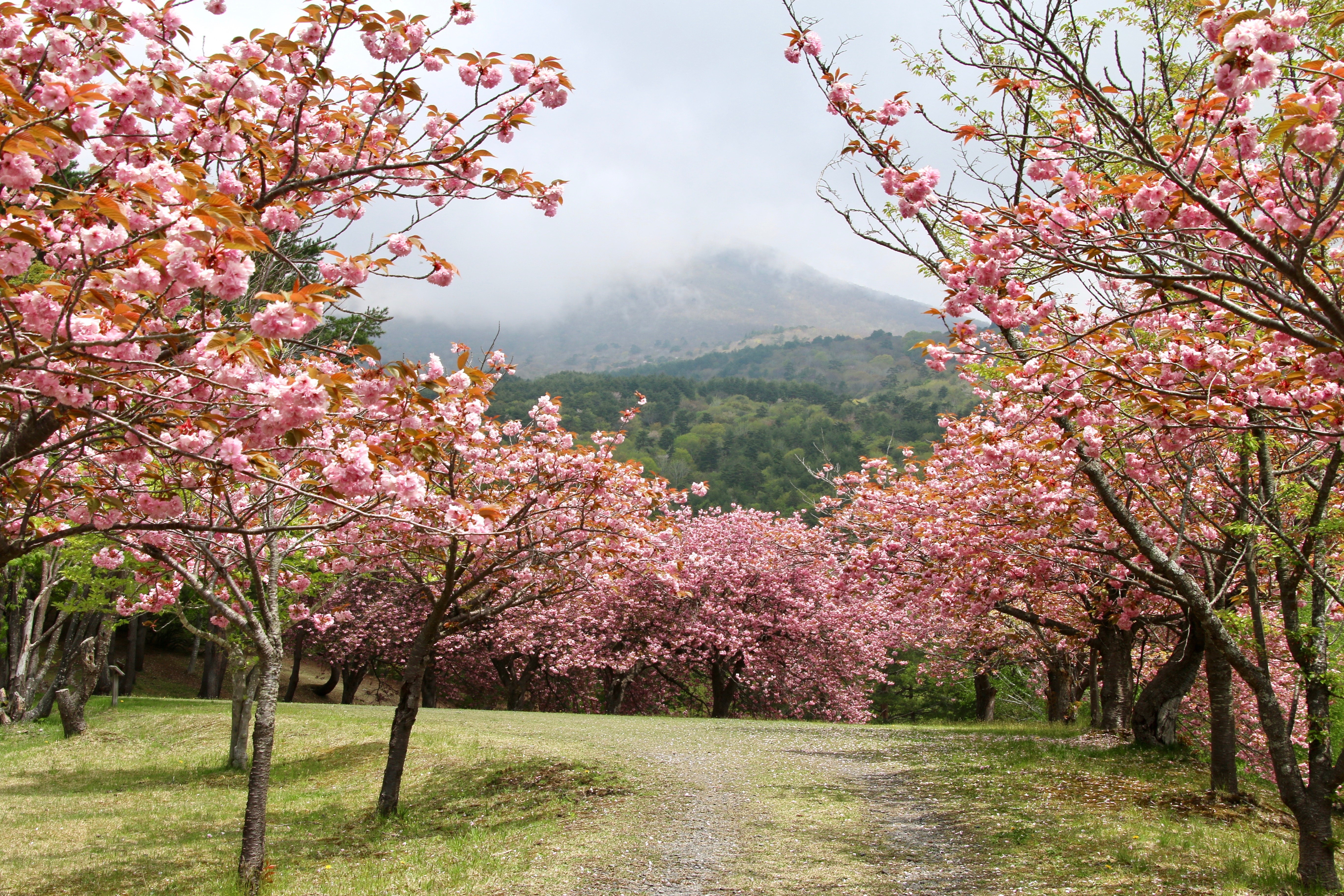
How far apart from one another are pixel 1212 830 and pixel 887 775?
445 centimetres

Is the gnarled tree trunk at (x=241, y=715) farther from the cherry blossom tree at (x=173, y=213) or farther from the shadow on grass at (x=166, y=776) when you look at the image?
the cherry blossom tree at (x=173, y=213)

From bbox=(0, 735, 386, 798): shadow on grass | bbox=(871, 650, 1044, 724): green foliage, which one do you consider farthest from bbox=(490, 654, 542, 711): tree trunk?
bbox=(871, 650, 1044, 724): green foliage

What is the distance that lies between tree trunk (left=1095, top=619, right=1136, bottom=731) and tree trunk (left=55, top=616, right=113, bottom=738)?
1981 centimetres

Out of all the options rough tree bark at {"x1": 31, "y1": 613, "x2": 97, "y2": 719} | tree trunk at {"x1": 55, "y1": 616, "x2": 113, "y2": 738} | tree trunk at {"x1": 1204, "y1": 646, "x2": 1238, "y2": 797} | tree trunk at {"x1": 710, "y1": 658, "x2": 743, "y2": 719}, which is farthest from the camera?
tree trunk at {"x1": 710, "y1": 658, "x2": 743, "y2": 719}

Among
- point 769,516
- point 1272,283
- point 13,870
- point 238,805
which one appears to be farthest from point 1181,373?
point 769,516

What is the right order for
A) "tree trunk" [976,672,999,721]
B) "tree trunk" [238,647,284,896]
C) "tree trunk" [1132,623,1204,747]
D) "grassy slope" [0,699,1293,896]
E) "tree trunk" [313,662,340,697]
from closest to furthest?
"grassy slope" [0,699,1293,896], "tree trunk" [238,647,284,896], "tree trunk" [1132,623,1204,747], "tree trunk" [976,672,999,721], "tree trunk" [313,662,340,697]

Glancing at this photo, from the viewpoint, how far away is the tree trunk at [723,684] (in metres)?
24.2

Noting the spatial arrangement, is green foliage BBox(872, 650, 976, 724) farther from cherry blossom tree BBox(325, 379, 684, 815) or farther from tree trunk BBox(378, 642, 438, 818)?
tree trunk BBox(378, 642, 438, 818)

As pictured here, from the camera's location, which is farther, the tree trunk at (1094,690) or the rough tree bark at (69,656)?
the rough tree bark at (69,656)

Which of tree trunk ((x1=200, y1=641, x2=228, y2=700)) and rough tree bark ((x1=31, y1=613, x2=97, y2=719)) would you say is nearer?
rough tree bark ((x1=31, y1=613, x2=97, y2=719))

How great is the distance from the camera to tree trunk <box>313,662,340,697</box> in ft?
101

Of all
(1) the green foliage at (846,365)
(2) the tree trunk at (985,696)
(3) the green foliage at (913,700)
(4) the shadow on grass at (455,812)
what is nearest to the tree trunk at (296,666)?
(4) the shadow on grass at (455,812)

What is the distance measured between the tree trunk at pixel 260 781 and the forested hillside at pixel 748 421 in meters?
34.9

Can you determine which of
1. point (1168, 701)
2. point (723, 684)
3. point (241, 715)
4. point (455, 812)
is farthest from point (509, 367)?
point (723, 684)
